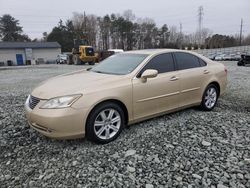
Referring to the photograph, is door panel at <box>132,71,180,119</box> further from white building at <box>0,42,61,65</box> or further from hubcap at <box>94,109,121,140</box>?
white building at <box>0,42,61,65</box>

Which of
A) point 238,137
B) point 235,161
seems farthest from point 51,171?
point 238,137

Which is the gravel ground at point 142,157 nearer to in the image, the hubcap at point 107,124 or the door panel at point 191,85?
the hubcap at point 107,124

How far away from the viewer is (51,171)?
9.70 feet

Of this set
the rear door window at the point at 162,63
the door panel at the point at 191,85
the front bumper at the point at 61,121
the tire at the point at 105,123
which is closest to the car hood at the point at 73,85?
the front bumper at the point at 61,121

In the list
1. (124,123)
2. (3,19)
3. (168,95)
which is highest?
(3,19)

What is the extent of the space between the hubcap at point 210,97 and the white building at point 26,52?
42.5m

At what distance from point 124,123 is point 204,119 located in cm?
178

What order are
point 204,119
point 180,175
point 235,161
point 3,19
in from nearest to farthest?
point 180,175 < point 235,161 < point 204,119 < point 3,19

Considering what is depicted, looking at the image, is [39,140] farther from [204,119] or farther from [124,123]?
[204,119]

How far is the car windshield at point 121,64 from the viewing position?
4135mm

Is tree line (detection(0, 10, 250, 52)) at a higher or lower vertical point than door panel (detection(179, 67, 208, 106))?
higher

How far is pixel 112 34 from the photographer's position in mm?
67750

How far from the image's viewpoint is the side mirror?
3.88m

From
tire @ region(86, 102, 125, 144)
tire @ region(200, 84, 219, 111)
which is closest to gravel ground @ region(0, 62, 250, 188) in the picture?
tire @ region(86, 102, 125, 144)
